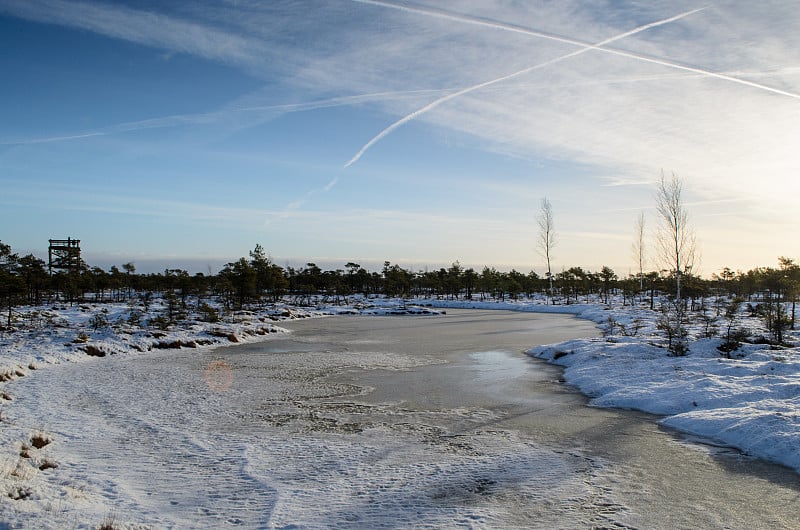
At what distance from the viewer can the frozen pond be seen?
6703mm

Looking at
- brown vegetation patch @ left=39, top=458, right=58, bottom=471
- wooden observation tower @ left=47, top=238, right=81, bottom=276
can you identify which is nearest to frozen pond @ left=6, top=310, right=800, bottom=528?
brown vegetation patch @ left=39, top=458, right=58, bottom=471

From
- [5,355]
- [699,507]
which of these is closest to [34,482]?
[699,507]

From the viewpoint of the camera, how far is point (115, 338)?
26.0 metres

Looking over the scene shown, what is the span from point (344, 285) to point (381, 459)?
92.4 m

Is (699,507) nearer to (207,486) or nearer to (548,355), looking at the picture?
(207,486)

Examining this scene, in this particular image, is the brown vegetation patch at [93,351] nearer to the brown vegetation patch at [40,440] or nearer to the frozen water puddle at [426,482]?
the brown vegetation patch at [40,440]

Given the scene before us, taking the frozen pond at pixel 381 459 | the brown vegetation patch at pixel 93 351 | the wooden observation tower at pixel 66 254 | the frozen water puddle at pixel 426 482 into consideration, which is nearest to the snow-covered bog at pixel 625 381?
the brown vegetation patch at pixel 93 351

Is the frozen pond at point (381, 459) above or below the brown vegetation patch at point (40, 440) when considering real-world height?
below

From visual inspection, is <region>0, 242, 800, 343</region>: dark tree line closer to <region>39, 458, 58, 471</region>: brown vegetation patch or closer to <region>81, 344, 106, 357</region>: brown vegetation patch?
<region>81, 344, 106, 357</region>: brown vegetation patch

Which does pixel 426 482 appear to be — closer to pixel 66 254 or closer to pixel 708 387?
pixel 708 387

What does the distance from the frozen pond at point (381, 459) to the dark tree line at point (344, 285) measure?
15445mm

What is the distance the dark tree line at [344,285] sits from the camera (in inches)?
1486

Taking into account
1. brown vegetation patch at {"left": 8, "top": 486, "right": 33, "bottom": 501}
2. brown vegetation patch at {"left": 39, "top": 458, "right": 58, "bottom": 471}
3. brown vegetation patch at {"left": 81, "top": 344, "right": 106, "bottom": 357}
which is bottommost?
brown vegetation patch at {"left": 81, "top": 344, "right": 106, "bottom": 357}

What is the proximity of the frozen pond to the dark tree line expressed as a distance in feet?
50.7
